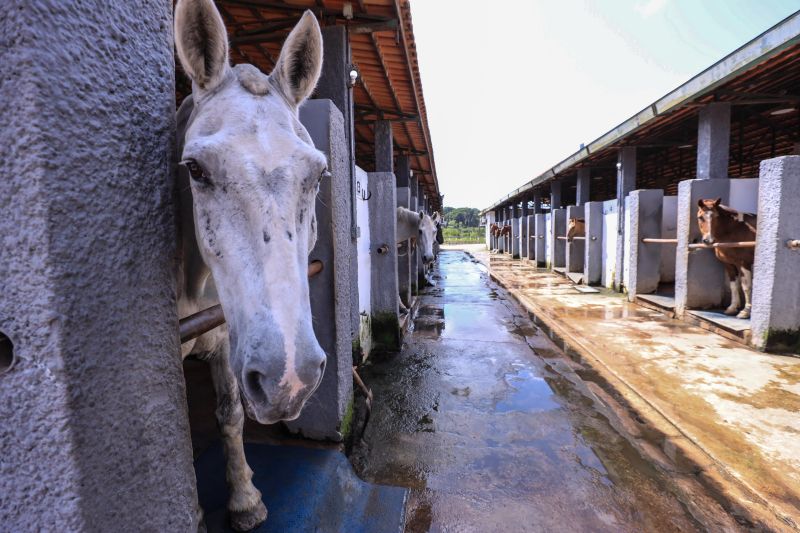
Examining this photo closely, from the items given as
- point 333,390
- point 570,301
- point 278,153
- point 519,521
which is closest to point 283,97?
point 278,153

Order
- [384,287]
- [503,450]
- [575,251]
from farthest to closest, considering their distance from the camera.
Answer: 1. [575,251]
2. [384,287]
3. [503,450]

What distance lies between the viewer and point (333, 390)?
289cm

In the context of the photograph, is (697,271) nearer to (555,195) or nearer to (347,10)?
(347,10)

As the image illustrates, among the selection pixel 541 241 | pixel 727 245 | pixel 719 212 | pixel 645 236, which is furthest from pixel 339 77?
pixel 541 241

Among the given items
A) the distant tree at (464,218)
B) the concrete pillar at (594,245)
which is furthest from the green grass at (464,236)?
the concrete pillar at (594,245)

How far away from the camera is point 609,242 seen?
11.0 m

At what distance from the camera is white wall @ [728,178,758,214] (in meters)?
6.98

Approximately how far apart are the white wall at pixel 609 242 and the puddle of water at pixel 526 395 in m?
7.76

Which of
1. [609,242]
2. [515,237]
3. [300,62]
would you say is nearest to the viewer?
[300,62]

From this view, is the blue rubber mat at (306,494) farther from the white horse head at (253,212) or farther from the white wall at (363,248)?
the white wall at (363,248)

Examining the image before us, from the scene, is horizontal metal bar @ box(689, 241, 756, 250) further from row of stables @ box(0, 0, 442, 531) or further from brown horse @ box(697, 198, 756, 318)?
row of stables @ box(0, 0, 442, 531)

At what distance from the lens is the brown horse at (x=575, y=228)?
42.7ft

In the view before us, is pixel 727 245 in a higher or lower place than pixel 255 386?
higher

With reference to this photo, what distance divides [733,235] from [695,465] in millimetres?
5694
